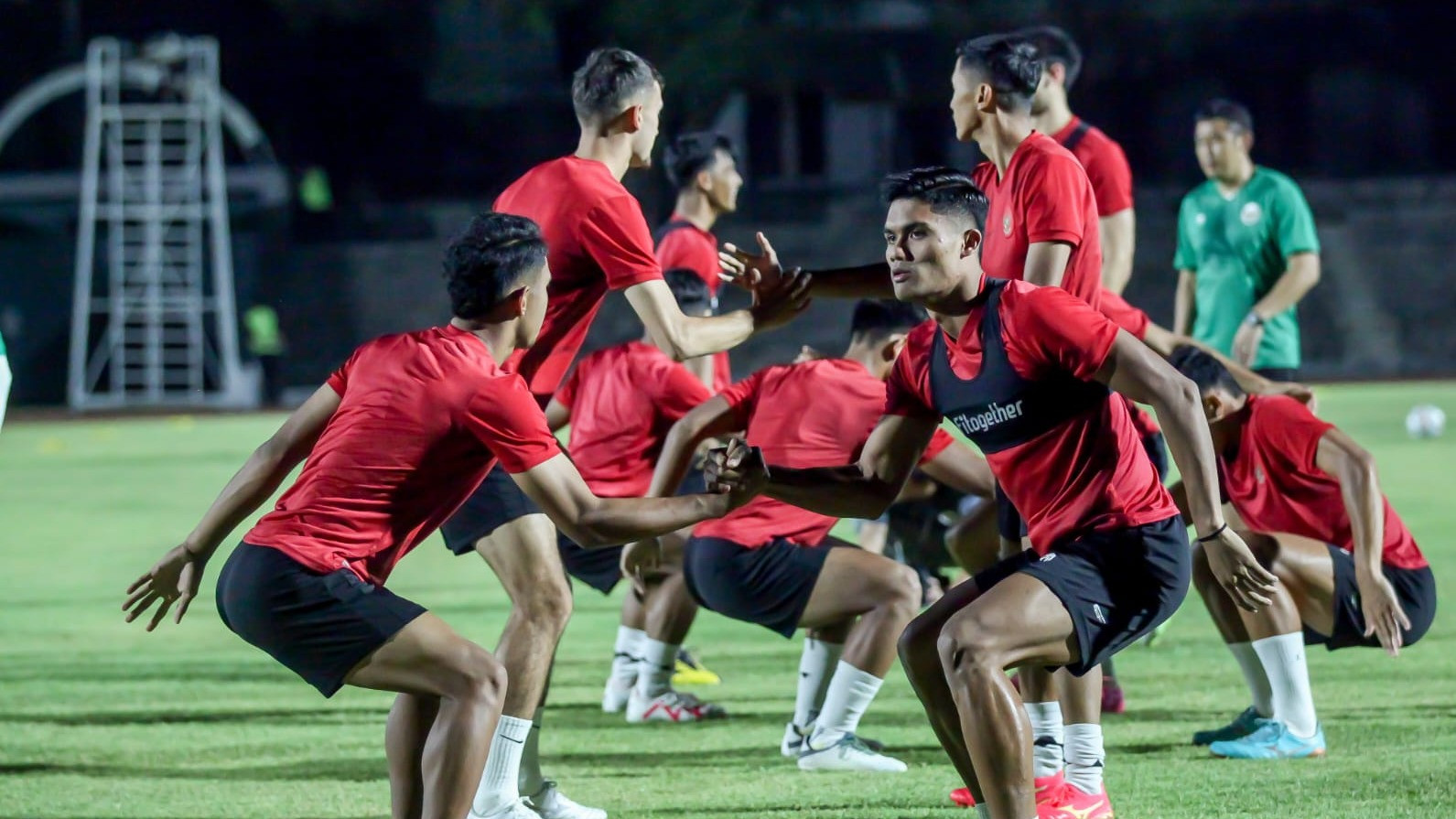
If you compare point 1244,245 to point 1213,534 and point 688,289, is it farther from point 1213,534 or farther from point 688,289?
point 1213,534

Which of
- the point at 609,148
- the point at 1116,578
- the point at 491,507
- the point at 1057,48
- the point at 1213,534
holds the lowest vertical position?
the point at 491,507

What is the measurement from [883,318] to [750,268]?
3.39 ft

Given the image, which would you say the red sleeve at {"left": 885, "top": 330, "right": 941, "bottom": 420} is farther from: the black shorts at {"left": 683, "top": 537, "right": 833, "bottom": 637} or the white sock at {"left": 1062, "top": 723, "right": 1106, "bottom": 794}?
the black shorts at {"left": 683, "top": 537, "right": 833, "bottom": 637}

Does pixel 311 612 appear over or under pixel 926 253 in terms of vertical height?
under

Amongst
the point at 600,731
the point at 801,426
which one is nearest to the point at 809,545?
the point at 801,426

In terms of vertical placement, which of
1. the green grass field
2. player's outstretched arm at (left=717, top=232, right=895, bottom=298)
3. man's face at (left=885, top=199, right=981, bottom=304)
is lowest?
the green grass field

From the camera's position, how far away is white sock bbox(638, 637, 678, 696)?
253 inches

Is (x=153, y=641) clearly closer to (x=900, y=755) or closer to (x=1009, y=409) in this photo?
(x=900, y=755)

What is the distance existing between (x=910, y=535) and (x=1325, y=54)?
21904 millimetres

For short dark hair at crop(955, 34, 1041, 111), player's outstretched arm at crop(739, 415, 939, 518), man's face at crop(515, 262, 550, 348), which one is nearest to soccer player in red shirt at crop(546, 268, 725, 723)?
short dark hair at crop(955, 34, 1041, 111)

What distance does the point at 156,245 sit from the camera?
25953mm

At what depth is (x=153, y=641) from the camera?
8375 mm

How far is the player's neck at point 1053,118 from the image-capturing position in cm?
632

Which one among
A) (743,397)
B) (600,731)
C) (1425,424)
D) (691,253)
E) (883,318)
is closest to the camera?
(743,397)
